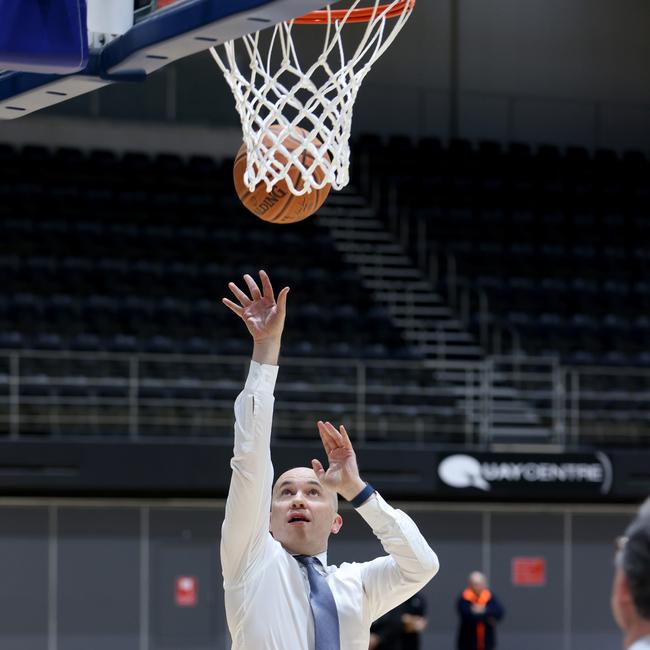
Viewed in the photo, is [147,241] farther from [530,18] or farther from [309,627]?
[309,627]

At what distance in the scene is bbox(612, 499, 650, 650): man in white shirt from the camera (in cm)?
180

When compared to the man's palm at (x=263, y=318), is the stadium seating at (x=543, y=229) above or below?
above

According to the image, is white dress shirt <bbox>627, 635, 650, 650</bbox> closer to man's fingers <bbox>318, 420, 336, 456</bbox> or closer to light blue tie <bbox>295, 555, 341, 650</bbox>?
light blue tie <bbox>295, 555, 341, 650</bbox>

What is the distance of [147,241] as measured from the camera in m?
15.3

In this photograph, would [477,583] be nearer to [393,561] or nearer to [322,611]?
[393,561]

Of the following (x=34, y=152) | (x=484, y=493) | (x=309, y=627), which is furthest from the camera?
(x=34, y=152)

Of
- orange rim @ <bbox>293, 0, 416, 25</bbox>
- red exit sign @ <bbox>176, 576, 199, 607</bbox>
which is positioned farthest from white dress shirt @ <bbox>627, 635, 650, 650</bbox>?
red exit sign @ <bbox>176, 576, 199, 607</bbox>

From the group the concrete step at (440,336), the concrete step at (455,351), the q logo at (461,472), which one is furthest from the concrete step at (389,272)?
the q logo at (461,472)

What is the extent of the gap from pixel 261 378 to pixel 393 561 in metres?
0.62

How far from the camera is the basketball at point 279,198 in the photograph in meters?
4.94

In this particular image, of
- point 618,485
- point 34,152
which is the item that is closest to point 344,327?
point 618,485

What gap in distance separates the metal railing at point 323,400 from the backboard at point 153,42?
8.26m

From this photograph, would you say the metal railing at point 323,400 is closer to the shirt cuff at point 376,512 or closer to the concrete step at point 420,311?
the concrete step at point 420,311

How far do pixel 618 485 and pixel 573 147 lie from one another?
275 inches
